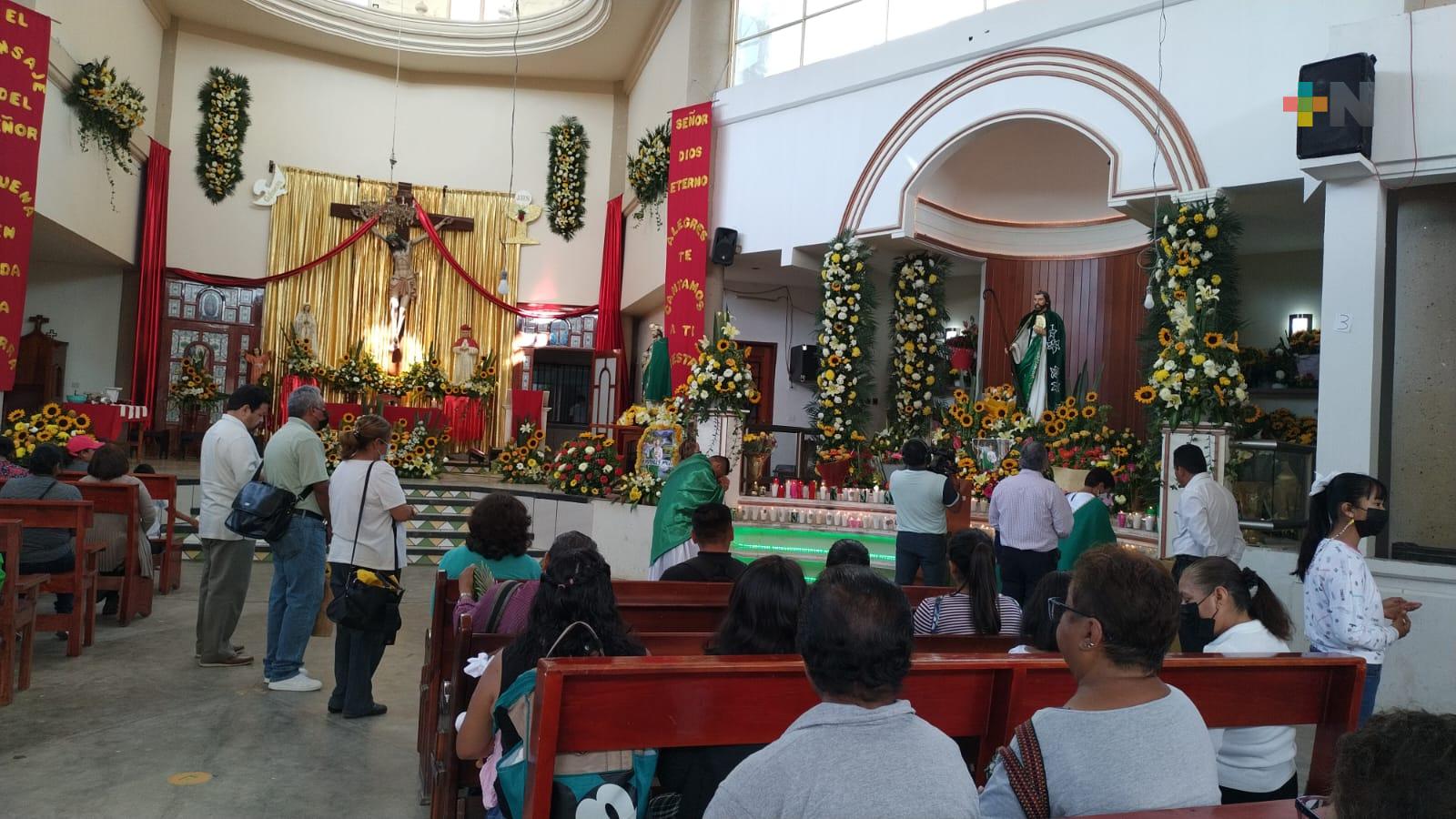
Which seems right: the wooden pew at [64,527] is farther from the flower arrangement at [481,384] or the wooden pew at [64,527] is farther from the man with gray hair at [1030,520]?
the flower arrangement at [481,384]

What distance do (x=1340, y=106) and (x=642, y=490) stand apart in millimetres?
6201

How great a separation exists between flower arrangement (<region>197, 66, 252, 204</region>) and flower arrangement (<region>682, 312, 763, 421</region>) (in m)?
8.99

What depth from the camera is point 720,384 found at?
9688 millimetres

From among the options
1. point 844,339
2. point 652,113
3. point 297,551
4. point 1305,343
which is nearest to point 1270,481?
point 1305,343

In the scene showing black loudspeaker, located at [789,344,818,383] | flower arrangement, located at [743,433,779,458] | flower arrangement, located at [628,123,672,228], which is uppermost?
flower arrangement, located at [628,123,672,228]

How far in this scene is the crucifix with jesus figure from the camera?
50.2ft

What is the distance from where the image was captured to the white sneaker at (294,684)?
16.1 feet

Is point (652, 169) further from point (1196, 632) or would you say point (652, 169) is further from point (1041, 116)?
point (1196, 632)

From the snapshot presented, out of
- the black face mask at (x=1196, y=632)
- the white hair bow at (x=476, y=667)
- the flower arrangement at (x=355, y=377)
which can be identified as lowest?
the black face mask at (x=1196, y=632)

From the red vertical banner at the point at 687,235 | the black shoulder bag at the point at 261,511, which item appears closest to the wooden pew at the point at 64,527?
the black shoulder bag at the point at 261,511

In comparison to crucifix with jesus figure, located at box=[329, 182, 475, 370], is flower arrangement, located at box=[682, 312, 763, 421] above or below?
below

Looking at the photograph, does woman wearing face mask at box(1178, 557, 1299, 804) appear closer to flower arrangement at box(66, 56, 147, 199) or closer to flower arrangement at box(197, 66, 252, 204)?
flower arrangement at box(66, 56, 147, 199)

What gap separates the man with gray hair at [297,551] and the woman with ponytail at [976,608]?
2.91m

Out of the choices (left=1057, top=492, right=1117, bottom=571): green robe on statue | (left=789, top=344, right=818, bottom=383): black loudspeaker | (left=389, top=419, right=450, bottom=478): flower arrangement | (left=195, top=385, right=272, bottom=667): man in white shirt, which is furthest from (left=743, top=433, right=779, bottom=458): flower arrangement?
(left=195, top=385, right=272, bottom=667): man in white shirt
